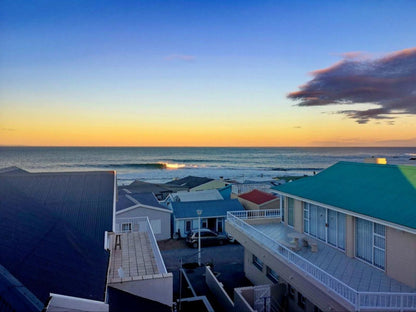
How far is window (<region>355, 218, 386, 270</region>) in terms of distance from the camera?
443 inches

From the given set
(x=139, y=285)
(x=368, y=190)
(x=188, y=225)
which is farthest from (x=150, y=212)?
(x=368, y=190)

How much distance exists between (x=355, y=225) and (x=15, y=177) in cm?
1334

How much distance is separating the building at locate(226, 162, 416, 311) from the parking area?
1680 mm

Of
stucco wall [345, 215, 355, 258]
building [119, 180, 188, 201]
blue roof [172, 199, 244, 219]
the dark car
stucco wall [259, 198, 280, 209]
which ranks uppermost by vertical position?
stucco wall [345, 215, 355, 258]

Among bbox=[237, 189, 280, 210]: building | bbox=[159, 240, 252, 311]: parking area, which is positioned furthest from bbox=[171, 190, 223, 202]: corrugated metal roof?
bbox=[159, 240, 252, 311]: parking area

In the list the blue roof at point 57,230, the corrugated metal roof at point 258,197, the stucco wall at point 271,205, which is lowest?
the stucco wall at point 271,205

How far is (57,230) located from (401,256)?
10.3 m

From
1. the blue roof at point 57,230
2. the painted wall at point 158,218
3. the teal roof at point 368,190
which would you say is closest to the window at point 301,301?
the teal roof at point 368,190

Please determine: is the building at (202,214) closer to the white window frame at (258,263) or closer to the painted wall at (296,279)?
the white window frame at (258,263)

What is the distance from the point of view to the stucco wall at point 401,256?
9.94 m

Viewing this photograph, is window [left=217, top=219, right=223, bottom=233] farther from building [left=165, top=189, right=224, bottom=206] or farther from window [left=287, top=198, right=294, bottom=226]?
window [left=287, top=198, right=294, bottom=226]

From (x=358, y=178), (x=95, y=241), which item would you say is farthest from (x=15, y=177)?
(x=358, y=178)

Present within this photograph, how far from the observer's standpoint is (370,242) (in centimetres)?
1177

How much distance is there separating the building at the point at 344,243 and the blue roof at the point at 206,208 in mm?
10097
